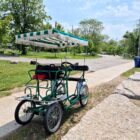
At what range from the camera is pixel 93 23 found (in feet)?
220

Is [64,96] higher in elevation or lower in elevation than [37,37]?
lower

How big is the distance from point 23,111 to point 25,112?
48 mm

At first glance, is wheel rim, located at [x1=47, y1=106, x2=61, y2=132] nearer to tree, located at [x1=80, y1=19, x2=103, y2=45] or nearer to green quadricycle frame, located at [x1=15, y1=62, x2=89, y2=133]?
green quadricycle frame, located at [x1=15, y1=62, x2=89, y2=133]

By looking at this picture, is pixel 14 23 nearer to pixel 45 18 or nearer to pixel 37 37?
pixel 45 18

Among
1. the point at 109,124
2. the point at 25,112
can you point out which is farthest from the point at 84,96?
the point at 25,112

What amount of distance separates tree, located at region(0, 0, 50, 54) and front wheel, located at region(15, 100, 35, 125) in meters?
34.3

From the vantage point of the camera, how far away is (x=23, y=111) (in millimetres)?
5164

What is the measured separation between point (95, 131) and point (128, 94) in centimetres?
353

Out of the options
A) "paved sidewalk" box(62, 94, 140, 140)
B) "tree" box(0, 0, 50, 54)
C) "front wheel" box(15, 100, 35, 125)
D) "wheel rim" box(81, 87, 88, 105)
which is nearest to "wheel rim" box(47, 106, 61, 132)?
"paved sidewalk" box(62, 94, 140, 140)

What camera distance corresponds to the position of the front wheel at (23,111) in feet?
16.8

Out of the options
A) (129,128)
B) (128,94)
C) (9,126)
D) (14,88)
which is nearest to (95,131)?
(129,128)

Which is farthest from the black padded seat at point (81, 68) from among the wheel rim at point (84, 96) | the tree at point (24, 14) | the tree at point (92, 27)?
the tree at point (92, 27)

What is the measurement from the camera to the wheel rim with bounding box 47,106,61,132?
4758 mm

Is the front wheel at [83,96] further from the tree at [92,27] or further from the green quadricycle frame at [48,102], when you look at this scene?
the tree at [92,27]
